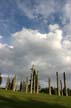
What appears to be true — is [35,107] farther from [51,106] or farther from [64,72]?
[64,72]

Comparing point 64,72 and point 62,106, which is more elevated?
point 64,72

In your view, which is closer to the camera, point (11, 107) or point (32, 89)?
point (11, 107)

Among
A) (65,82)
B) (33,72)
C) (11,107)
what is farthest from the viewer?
(33,72)

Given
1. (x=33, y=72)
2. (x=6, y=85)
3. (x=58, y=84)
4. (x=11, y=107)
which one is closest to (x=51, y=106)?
(x=11, y=107)

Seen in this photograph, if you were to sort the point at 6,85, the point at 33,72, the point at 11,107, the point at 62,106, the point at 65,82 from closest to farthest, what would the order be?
the point at 11,107 → the point at 62,106 → the point at 65,82 → the point at 33,72 → the point at 6,85

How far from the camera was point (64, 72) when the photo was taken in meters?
65.5

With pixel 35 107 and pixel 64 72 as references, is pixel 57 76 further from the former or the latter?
pixel 35 107

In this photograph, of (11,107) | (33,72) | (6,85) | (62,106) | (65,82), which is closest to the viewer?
(11,107)

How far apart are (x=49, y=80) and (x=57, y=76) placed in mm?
3446

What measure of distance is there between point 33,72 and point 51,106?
1392 inches

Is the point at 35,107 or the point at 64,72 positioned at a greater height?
the point at 64,72

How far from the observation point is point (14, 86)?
72875 millimetres

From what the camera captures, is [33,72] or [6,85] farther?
[6,85]

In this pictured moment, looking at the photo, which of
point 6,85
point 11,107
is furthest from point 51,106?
point 6,85
